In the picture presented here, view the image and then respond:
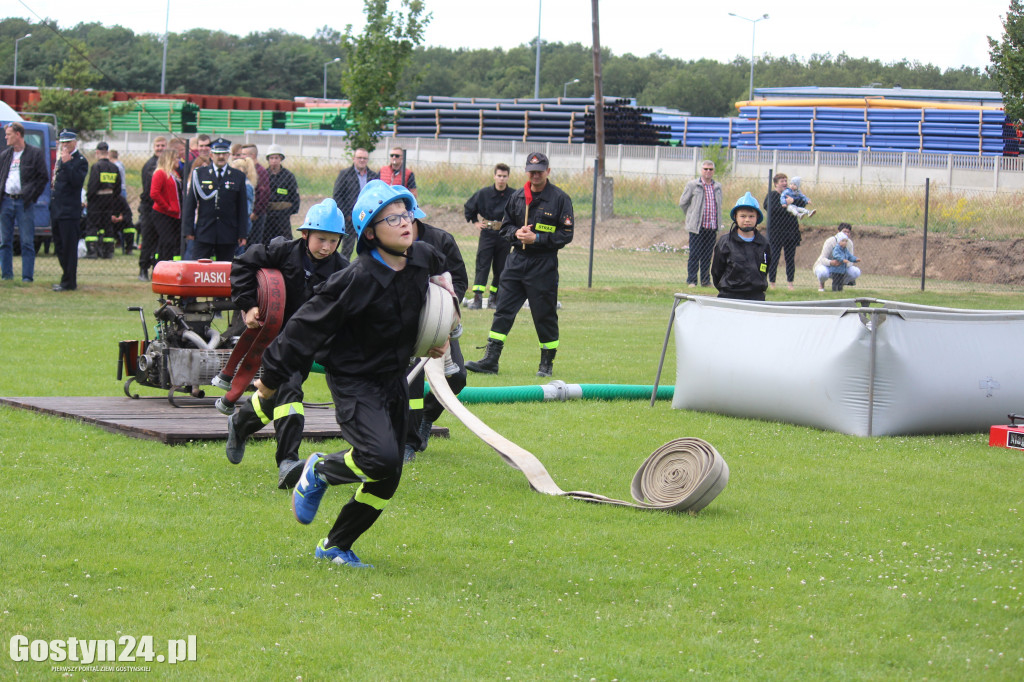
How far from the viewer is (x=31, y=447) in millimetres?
8008

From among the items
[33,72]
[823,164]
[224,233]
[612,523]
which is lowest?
[612,523]

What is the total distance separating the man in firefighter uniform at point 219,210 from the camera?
1555 cm

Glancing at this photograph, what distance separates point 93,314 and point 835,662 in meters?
13.8

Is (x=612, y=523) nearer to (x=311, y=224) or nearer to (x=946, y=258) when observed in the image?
(x=311, y=224)

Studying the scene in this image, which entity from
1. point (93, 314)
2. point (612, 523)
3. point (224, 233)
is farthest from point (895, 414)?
point (93, 314)

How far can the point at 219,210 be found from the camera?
612 inches

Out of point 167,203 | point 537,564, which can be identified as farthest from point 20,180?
point 537,564

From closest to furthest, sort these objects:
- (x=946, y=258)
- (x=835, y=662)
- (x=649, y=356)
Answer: (x=835, y=662), (x=649, y=356), (x=946, y=258)

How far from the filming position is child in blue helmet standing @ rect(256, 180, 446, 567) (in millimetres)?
5516

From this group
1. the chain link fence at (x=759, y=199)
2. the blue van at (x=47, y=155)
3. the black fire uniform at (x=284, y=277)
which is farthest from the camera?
the chain link fence at (x=759, y=199)

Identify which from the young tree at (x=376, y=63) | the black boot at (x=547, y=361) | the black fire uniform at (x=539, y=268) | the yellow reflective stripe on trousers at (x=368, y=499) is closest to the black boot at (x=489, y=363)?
the black fire uniform at (x=539, y=268)

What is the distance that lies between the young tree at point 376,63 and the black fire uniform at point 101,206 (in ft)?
39.0

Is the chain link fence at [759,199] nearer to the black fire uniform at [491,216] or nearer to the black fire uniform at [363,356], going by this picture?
the black fire uniform at [491,216]

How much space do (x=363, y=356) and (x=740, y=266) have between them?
274 inches
